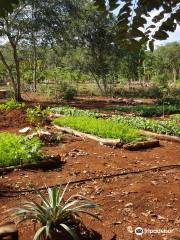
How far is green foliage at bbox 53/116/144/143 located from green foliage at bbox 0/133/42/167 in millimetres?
2311

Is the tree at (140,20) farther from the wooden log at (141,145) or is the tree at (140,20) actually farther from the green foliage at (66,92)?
the green foliage at (66,92)

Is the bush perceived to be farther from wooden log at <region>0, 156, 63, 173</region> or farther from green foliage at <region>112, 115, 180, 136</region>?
wooden log at <region>0, 156, 63, 173</region>

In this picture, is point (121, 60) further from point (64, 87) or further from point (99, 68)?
point (64, 87)

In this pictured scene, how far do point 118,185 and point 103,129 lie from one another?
3950 millimetres

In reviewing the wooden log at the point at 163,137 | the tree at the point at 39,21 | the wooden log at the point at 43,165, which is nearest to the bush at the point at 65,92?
the tree at the point at 39,21

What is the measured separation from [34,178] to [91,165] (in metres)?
1.16

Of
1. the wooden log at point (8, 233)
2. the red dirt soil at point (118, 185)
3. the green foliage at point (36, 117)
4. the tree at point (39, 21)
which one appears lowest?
the red dirt soil at point (118, 185)

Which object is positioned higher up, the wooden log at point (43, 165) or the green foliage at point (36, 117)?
the green foliage at point (36, 117)

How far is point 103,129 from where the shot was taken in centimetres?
1000

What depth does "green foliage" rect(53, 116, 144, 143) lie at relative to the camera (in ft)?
30.7

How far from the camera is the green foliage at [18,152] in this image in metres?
7.00

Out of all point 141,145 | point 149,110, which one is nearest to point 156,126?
point 141,145

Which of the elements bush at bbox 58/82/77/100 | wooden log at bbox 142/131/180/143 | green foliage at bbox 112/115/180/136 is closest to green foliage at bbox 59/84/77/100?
bush at bbox 58/82/77/100

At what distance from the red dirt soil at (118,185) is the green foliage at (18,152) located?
0.29 metres
